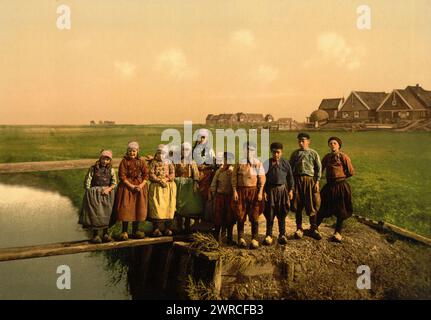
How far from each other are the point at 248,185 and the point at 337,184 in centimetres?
179

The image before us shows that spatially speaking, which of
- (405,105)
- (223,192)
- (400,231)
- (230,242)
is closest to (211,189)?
(223,192)

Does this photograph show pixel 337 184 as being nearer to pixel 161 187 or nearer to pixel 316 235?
pixel 316 235

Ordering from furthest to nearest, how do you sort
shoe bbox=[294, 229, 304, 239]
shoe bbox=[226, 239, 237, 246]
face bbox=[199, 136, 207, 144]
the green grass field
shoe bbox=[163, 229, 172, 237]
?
the green grass field, shoe bbox=[294, 229, 304, 239], shoe bbox=[163, 229, 172, 237], shoe bbox=[226, 239, 237, 246], face bbox=[199, 136, 207, 144]

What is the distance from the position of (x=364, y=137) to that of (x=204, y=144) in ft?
42.7

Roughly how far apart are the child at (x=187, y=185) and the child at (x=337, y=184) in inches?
94.3

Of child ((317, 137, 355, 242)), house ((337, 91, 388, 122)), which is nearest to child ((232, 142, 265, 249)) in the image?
child ((317, 137, 355, 242))

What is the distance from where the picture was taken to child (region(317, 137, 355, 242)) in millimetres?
7848

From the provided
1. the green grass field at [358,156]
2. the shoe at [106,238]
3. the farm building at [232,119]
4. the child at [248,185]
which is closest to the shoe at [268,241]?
the child at [248,185]

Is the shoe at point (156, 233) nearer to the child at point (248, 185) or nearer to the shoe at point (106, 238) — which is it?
the shoe at point (106, 238)

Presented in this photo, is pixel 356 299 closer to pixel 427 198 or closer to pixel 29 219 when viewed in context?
pixel 427 198

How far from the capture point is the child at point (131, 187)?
744 centimetres

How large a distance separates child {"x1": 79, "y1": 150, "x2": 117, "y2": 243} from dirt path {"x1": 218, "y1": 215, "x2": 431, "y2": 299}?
236 centimetres

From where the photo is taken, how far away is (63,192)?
17.6 metres

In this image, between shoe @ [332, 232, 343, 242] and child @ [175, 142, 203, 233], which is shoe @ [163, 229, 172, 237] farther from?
shoe @ [332, 232, 343, 242]
